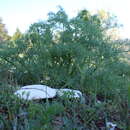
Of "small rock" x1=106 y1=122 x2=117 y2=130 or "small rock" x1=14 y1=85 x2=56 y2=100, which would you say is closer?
"small rock" x1=106 y1=122 x2=117 y2=130

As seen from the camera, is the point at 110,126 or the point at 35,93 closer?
the point at 110,126

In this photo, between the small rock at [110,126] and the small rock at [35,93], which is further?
the small rock at [35,93]

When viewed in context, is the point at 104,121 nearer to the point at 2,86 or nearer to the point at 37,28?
the point at 2,86

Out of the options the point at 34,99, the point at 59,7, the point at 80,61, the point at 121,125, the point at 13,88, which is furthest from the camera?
the point at 59,7

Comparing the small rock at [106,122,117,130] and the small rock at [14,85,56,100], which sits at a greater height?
the small rock at [14,85,56,100]

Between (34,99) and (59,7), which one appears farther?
(59,7)

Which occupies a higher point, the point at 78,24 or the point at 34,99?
the point at 78,24

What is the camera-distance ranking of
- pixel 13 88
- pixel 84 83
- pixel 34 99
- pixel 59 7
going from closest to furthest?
pixel 34 99
pixel 13 88
pixel 84 83
pixel 59 7

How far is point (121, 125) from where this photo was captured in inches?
68.9

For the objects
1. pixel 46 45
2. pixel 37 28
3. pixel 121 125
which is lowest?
pixel 121 125

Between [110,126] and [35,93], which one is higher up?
[35,93]

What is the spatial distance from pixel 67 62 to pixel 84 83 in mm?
375

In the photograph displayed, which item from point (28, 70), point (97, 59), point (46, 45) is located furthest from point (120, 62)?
point (28, 70)

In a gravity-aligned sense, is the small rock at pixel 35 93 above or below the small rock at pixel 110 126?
above
